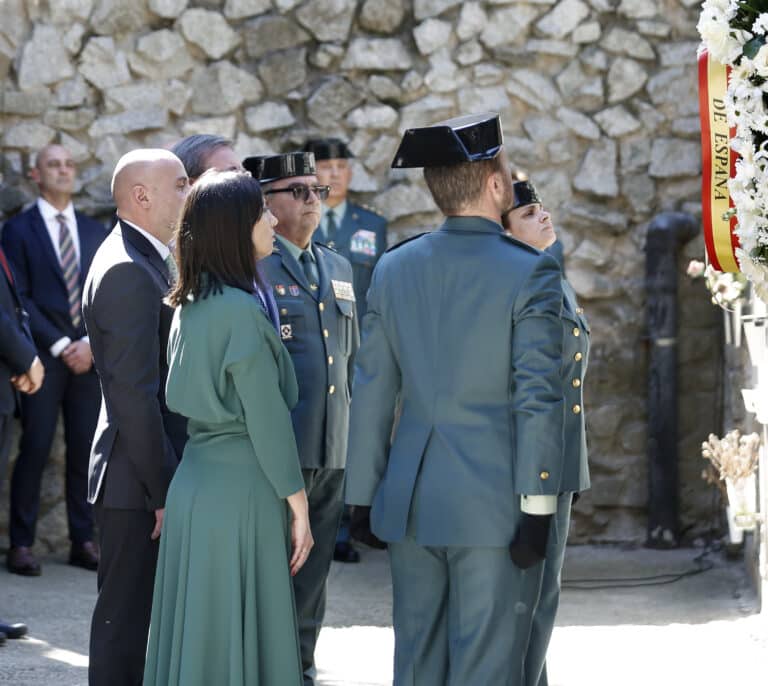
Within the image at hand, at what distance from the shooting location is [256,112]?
5852 mm

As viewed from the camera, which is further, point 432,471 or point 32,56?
point 32,56

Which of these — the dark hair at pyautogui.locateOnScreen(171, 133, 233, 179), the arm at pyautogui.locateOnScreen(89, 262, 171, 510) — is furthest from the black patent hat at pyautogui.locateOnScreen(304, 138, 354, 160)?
the arm at pyautogui.locateOnScreen(89, 262, 171, 510)

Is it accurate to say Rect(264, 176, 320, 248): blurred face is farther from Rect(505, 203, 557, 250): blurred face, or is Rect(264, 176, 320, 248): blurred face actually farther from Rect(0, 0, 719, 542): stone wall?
Rect(0, 0, 719, 542): stone wall

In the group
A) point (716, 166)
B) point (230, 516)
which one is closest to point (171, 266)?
point (230, 516)

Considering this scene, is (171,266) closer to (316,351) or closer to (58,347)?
(316,351)

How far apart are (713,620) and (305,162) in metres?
2.29

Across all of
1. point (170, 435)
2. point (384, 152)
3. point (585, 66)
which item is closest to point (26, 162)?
point (384, 152)

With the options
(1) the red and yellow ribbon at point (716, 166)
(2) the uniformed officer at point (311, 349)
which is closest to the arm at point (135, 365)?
(2) the uniformed officer at point (311, 349)

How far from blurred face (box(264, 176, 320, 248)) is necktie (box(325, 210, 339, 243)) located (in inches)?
84.6

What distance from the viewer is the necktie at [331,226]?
225 inches

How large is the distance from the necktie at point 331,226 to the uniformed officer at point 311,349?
82.1 inches

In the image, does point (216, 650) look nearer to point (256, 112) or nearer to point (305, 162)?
point (305, 162)

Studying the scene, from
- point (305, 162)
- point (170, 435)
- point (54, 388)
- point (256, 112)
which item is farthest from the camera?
point (256, 112)

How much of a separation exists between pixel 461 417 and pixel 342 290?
1.08 meters
